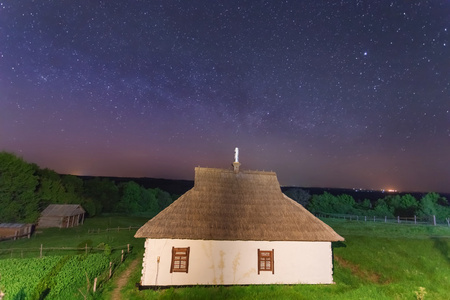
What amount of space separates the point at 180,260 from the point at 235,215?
4254 millimetres

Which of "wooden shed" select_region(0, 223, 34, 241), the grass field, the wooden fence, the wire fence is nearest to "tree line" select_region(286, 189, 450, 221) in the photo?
the wire fence

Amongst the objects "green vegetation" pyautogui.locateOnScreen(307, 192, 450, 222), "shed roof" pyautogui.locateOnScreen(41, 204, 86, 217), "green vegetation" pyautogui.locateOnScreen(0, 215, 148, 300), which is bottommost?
"green vegetation" pyautogui.locateOnScreen(0, 215, 148, 300)

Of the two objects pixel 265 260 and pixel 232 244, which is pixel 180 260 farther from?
pixel 265 260

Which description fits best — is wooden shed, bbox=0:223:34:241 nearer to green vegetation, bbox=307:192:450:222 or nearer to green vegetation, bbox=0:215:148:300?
green vegetation, bbox=0:215:148:300

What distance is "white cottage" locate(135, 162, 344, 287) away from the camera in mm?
14734

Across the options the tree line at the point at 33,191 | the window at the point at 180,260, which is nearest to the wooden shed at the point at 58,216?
the tree line at the point at 33,191

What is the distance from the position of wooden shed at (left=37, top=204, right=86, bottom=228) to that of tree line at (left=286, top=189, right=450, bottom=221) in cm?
5105

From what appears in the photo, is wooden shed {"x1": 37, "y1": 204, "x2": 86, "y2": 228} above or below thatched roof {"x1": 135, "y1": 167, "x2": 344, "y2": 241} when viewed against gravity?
below

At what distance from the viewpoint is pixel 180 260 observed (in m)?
14.8

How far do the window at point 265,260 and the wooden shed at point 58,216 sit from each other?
36.8 meters

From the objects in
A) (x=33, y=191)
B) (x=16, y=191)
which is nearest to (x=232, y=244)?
(x=16, y=191)

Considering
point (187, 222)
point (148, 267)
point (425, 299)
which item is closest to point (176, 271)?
point (148, 267)

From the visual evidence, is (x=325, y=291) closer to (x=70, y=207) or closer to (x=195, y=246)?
(x=195, y=246)

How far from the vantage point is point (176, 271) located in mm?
14680
